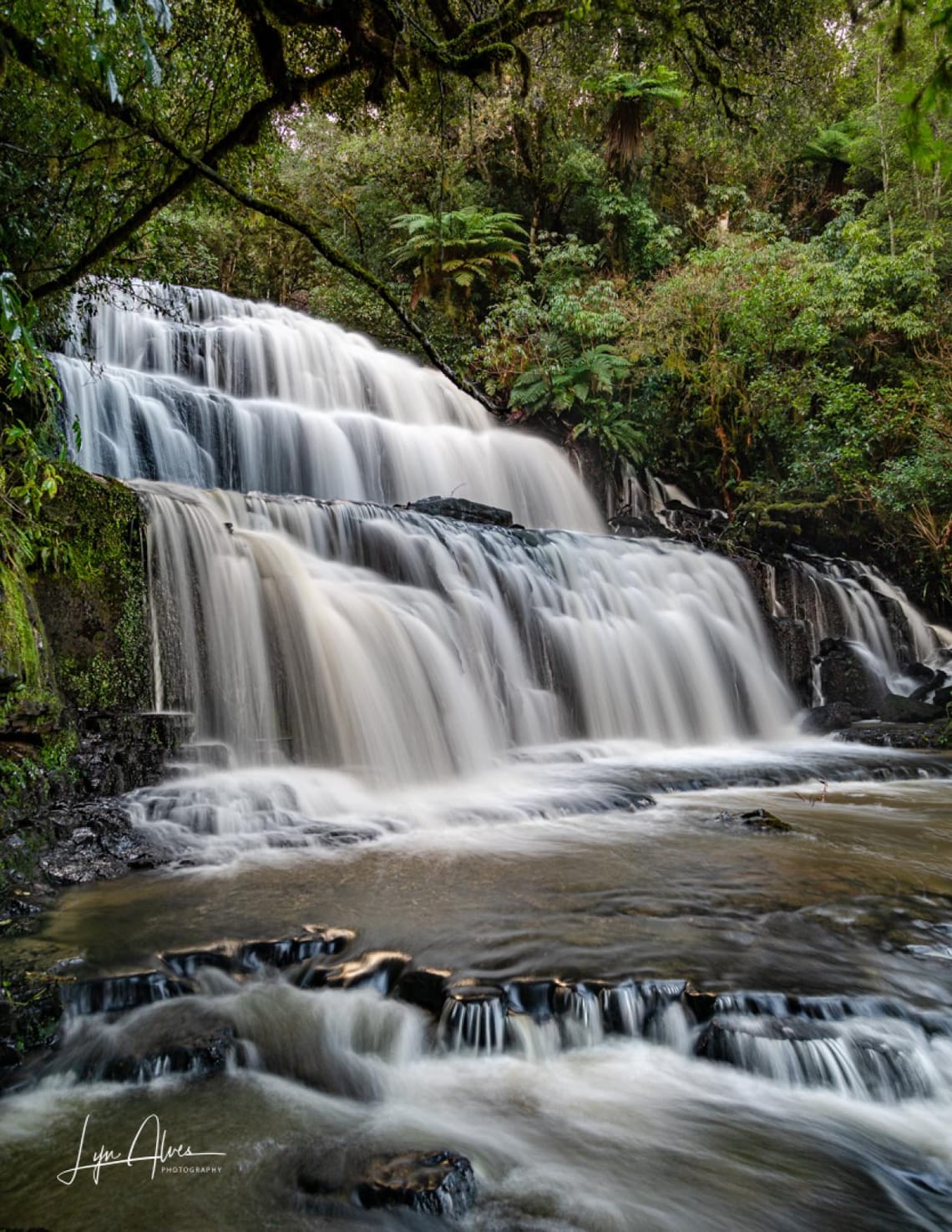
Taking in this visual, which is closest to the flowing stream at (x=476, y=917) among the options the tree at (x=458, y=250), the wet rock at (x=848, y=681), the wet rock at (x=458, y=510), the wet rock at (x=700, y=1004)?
the wet rock at (x=700, y=1004)

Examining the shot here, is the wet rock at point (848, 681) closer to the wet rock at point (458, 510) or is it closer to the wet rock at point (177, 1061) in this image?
the wet rock at point (458, 510)

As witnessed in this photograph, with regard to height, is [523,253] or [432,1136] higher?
[523,253]

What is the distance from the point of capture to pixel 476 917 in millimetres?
4203

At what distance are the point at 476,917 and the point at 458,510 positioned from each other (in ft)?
27.6

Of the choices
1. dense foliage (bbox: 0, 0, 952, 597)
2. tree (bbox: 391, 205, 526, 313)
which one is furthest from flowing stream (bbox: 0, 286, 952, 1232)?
tree (bbox: 391, 205, 526, 313)

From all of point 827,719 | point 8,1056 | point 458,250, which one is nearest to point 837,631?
point 827,719

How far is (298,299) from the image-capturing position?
2083 centimetres

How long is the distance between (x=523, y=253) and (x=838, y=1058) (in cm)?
1847

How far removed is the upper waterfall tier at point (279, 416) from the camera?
11117 mm

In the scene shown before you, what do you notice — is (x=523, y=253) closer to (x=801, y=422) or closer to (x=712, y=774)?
(x=801, y=422)

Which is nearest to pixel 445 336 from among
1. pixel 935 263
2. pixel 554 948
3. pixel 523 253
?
pixel 523 253

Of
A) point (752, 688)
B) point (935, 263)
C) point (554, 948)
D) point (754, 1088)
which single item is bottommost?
point (754, 1088)

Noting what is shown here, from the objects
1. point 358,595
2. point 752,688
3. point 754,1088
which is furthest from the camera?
point 752,688

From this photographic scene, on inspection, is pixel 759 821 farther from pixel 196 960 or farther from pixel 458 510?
pixel 458 510
